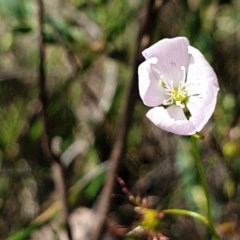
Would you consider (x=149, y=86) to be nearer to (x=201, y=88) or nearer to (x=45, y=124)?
(x=201, y=88)

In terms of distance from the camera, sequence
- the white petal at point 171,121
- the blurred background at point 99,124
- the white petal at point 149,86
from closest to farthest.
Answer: the white petal at point 171,121, the white petal at point 149,86, the blurred background at point 99,124

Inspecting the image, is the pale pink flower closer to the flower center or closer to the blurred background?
the flower center

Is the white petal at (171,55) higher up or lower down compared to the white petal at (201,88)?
higher up

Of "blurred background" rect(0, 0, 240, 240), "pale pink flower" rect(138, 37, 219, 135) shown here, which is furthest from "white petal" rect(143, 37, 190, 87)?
"blurred background" rect(0, 0, 240, 240)

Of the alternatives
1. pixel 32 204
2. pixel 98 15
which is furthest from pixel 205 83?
pixel 32 204

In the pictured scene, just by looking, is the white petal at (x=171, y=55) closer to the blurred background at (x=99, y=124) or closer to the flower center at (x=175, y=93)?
the flower center at (x=175, y=93)

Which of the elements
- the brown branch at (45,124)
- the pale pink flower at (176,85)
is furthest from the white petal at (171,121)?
the brown branch at (45,124)

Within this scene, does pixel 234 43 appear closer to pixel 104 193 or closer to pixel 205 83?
pixel 104 193
